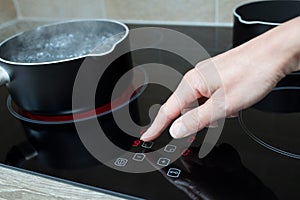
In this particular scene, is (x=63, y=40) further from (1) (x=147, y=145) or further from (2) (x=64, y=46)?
(1) (x=147, y=145)

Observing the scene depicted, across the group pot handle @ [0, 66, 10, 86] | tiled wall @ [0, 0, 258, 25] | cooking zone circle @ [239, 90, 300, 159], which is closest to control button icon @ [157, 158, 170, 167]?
cooking zone circle @ [239, 90, 300, 159]

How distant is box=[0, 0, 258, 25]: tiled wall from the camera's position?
0.88 m

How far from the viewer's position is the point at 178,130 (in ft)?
1.51

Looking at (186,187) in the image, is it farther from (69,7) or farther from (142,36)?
(69,7)

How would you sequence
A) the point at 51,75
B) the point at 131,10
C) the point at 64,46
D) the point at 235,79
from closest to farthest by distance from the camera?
the point at 235,79 < the point at 51,75 < the point at 64,46 < the point at 131,10

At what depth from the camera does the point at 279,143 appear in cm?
48

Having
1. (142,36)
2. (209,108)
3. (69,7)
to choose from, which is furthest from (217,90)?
(69,7)

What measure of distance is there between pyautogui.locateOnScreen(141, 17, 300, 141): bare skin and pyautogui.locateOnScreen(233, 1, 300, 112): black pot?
153 mm

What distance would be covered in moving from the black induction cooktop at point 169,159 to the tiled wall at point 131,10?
0.37 m

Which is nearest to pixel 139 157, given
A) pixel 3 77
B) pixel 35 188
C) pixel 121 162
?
pixel 121 162

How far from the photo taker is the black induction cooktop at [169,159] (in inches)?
16.3

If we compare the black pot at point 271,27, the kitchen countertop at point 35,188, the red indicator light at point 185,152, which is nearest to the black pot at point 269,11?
the black pot at point 271,27

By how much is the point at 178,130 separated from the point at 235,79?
0.10 m

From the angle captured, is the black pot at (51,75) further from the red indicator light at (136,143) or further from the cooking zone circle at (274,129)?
the cooking zone circle at (274,129)
